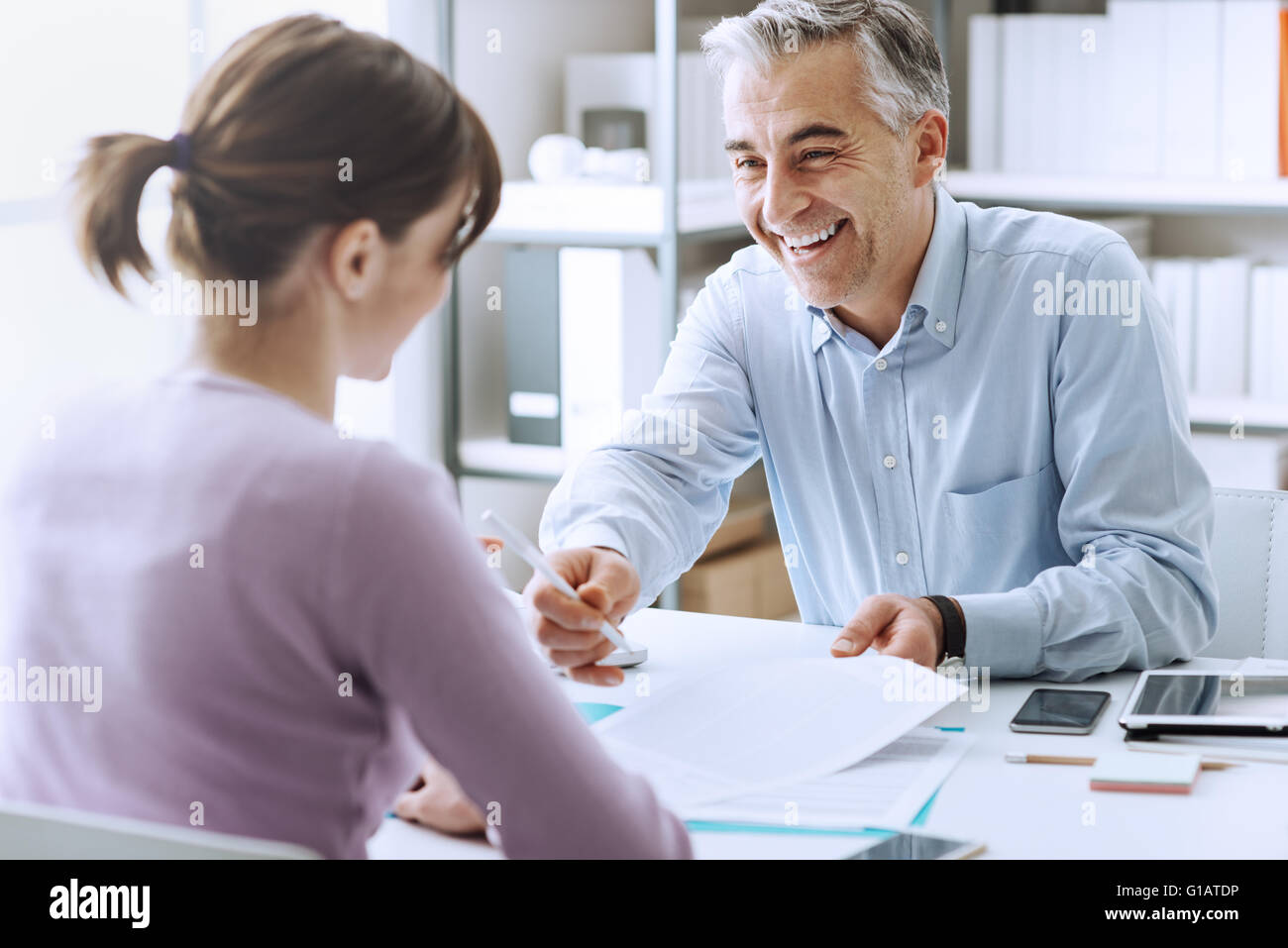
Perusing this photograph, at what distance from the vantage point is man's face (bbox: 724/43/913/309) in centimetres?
161

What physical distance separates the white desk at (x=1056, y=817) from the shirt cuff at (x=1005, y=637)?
11 centimetres

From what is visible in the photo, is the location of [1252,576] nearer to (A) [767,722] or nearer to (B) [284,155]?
(A) [767,722]

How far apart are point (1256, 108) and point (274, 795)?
2438mm

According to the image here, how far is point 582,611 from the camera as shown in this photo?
127 cm

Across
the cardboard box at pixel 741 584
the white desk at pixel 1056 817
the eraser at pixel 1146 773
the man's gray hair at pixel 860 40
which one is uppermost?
the man's gray hair at pixel 860 40

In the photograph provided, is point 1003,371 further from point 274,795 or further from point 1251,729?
point 274,795

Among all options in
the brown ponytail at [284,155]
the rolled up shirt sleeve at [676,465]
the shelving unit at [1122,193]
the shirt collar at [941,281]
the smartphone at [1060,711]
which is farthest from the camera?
the shelving unit at [1122,193]

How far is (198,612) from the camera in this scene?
72cm

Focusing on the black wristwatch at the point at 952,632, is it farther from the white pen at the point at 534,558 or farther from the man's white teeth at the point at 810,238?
the man's white teeth at the point at 810,238

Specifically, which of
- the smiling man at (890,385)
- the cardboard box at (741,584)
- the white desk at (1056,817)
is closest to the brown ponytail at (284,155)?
the white desk at (1056,817)

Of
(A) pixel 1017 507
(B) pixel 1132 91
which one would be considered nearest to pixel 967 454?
(A) pixel 1017 507

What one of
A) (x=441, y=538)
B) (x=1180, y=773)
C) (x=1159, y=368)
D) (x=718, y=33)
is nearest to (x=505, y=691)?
(x=441, y=538)

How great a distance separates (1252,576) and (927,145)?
62 centimetres

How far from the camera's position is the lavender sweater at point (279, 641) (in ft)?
2.35
